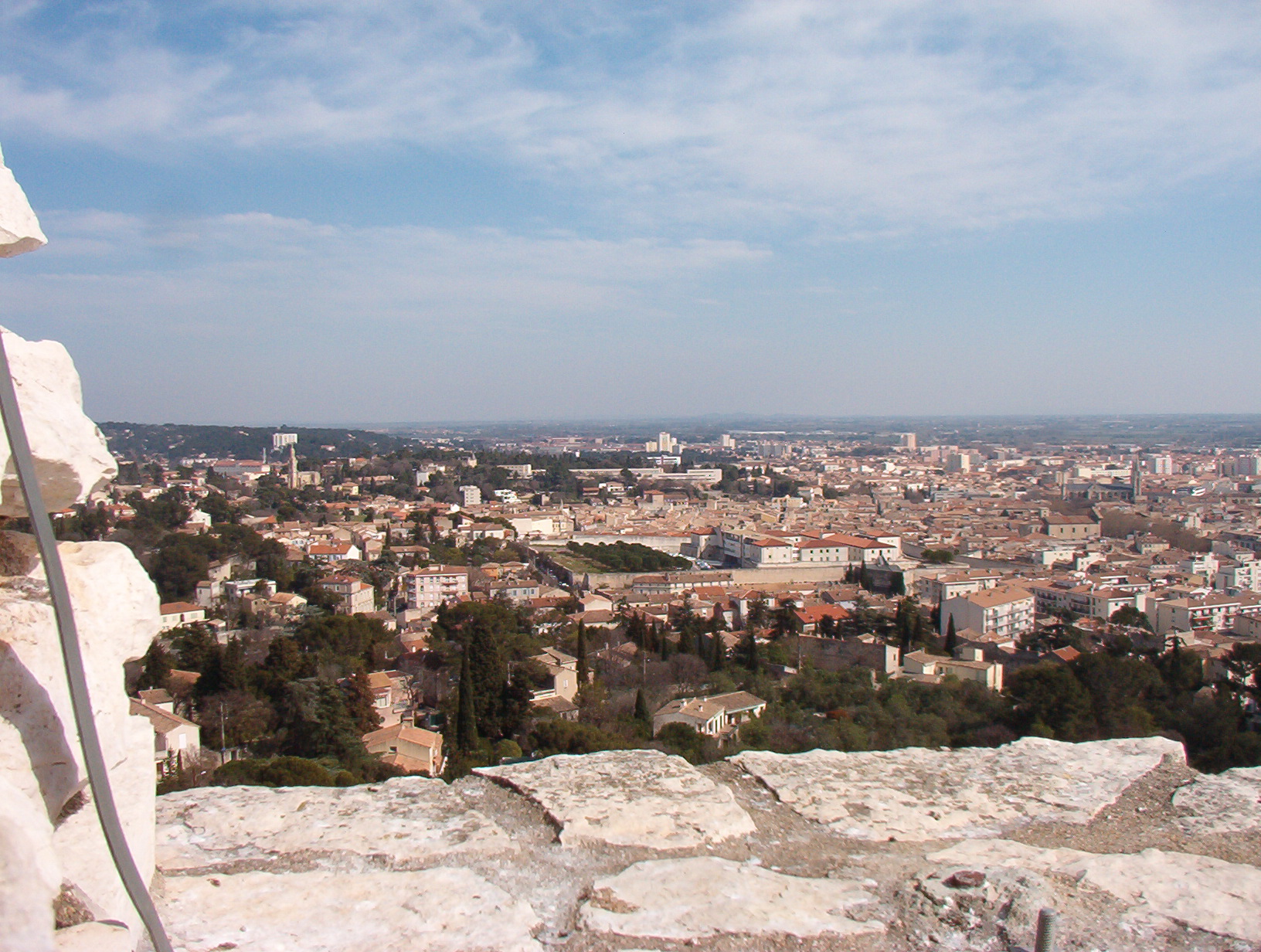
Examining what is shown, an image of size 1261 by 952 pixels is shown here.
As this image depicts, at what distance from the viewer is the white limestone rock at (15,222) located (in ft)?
4.24

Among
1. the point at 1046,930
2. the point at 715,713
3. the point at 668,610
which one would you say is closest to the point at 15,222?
the point at 1046,930

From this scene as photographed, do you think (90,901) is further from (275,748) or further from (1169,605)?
(1169,605)

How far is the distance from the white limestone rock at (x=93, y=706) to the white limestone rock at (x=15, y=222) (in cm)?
44

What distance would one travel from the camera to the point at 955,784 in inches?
85.3

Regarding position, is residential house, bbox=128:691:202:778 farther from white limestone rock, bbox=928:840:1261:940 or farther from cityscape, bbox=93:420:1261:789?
white limestone rock, bbox=928:840:1261:940

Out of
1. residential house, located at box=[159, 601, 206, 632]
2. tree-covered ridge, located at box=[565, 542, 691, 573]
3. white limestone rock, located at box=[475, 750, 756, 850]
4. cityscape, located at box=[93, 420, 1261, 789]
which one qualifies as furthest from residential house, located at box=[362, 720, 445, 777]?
tree-covered ridge, located at box=[565, 542, 691, 573]

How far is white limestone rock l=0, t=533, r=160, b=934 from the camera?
1198mm

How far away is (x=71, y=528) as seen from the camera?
22.8 m

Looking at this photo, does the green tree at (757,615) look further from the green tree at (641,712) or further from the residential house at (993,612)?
the green tree at (641,712)

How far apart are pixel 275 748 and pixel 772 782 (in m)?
10.0

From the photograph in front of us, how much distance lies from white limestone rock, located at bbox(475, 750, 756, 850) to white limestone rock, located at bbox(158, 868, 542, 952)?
12.5 inches

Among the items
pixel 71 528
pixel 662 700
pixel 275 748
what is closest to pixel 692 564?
pixel 71 528

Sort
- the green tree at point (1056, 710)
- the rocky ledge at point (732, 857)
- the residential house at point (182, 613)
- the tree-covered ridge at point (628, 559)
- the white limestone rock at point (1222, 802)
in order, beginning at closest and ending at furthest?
the rocky ledge at point (732, 857), the white limestone rock at point (1222, 802), the green tree at point (1056, 710), the residential house at point (182, 613), the tree-covered ridge at point (628, 559)

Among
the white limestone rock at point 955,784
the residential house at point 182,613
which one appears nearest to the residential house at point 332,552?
the residential house at point 182,613
